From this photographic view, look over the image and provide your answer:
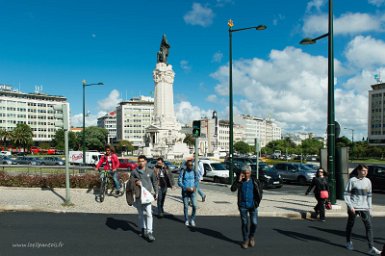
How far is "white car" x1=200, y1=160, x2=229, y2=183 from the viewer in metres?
24.6

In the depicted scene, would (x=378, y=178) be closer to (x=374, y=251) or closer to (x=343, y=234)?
(x=343, y=234)

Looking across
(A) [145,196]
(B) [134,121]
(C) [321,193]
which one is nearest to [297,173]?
(C) [321,193]

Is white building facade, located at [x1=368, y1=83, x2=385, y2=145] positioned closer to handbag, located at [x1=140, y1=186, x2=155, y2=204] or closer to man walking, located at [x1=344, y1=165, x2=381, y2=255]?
man walking, located at [x1=344, y1=165, x2=381, y2=255]

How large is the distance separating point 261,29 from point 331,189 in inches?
419

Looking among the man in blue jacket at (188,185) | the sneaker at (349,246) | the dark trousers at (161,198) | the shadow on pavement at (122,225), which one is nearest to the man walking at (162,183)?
the dark trousers at (161,198)

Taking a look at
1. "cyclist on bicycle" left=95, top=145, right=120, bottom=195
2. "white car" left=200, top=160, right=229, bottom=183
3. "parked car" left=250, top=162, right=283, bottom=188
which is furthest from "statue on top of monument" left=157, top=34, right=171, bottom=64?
"cyclist on bicycle" left=95, top=145, right=120, bottom=195

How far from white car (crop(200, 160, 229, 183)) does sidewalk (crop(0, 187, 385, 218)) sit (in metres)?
9.33

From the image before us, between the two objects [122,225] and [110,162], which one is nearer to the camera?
[122,225]

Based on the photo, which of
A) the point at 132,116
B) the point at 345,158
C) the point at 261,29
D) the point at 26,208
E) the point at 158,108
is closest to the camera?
the point at 26,208

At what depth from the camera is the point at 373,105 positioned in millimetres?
127438

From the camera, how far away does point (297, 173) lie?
25.7 metres

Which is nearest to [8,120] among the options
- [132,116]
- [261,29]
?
[132,116]

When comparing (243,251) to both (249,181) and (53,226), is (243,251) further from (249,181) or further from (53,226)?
(53,226)

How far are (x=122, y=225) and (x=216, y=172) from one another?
1580cm
